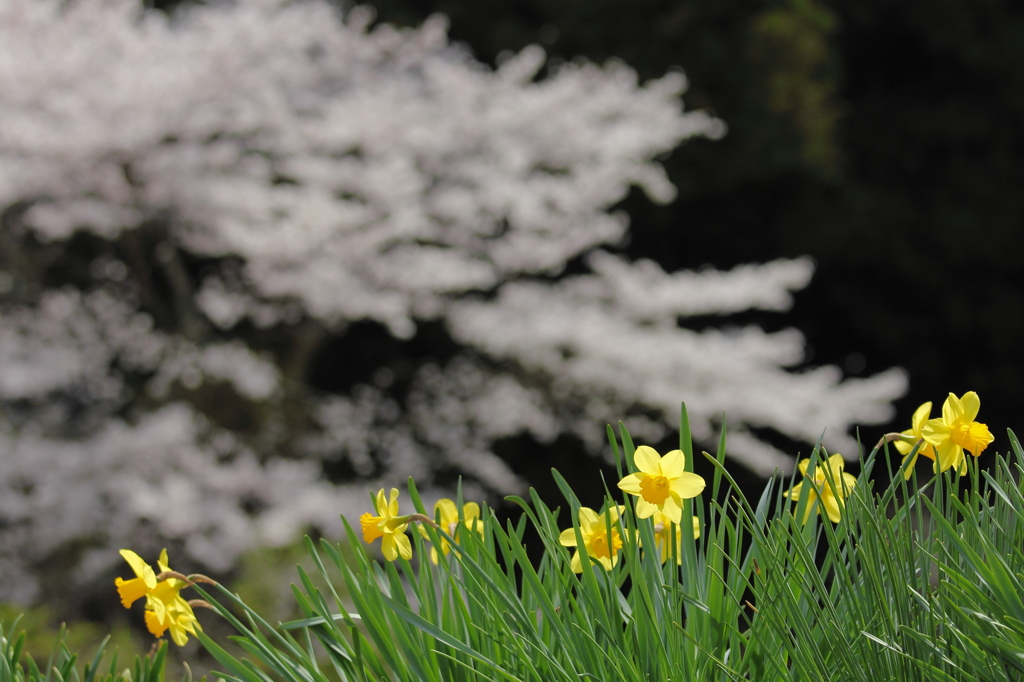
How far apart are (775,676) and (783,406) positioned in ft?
11.9

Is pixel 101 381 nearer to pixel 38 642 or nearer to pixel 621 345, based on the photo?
pixel 38 642

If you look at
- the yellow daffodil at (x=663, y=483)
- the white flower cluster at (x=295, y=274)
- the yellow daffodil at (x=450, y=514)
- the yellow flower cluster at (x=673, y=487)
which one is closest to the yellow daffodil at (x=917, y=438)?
the yellow flower cluster at (x=673, y=487)

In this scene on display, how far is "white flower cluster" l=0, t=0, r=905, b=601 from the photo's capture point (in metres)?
3.73

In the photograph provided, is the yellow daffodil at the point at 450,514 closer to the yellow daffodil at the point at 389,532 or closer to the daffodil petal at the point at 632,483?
the yellow daffodil at the point at 389,532

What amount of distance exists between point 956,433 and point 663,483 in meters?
0.26

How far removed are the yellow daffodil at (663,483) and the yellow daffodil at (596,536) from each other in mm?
50

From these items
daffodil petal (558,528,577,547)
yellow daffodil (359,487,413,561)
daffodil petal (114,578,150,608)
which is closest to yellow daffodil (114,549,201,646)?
daffodil petal (114,578,150,608)

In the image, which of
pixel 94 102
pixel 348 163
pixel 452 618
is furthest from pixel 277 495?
pixel 452 618

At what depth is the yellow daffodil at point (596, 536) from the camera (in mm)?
730

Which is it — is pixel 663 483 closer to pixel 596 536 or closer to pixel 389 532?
pixel 596 536

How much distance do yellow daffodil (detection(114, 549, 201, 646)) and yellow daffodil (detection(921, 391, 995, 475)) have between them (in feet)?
2.19

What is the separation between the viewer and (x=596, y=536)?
2.45 feet

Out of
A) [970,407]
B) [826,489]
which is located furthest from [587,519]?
[970,407]

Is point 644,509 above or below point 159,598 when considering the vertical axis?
above
